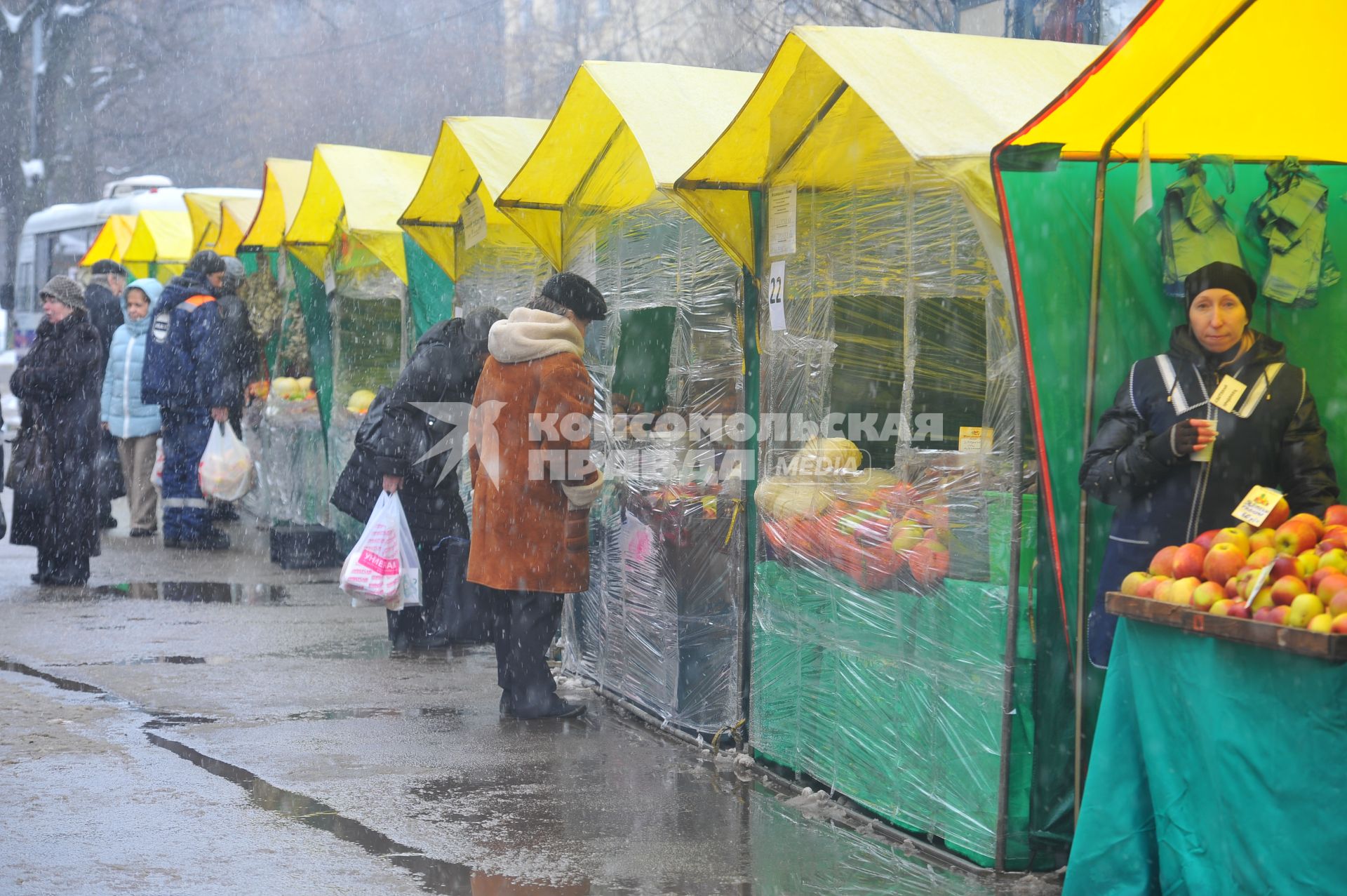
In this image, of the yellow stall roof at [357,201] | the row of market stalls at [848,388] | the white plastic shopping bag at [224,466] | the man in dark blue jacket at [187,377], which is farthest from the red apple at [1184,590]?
the man in dark blue jacket at [187,377]

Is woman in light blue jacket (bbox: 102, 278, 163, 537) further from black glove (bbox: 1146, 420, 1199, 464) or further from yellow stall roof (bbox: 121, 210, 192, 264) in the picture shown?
black glove (bbox: 1146, 420, 1199, 464)

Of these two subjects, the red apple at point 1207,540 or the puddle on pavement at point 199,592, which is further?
the puddle on pavement at point 199,592

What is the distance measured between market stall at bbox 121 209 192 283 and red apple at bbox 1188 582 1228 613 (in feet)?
47.5

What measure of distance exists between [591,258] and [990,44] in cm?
269

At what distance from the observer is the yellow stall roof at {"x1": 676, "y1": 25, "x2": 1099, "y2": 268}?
452 centimetres

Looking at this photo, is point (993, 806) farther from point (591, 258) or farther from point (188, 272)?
point (188, 272)

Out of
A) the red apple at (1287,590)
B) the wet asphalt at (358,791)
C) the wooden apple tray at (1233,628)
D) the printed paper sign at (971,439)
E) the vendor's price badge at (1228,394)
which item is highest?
the vendor's price badge at (1228,394)

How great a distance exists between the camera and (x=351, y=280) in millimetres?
11227

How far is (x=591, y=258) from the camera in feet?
24.8

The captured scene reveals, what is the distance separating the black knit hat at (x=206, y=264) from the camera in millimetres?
12508

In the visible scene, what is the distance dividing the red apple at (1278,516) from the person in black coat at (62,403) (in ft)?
25.7

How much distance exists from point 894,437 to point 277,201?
24.3 ft

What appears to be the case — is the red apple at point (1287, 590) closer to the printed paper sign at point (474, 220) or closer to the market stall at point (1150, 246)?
the market stall at point (1150, 246)

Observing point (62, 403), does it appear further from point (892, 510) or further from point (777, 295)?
point (892, 510)
